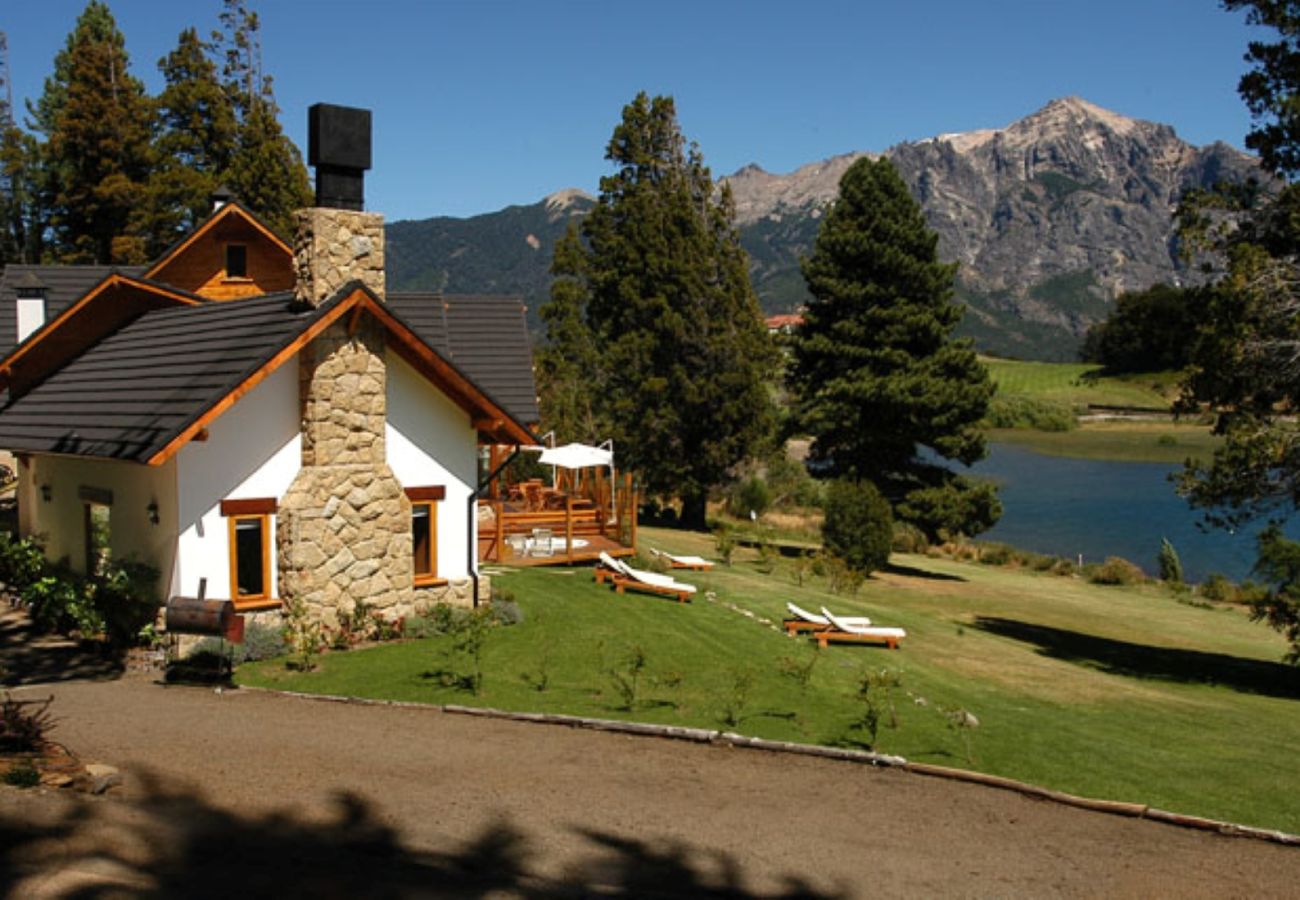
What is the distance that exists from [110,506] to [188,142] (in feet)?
133

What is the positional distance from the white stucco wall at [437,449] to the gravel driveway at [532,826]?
218 inches

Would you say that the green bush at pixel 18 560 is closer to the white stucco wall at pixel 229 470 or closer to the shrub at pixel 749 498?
the white stucco wall at pixel 229 470

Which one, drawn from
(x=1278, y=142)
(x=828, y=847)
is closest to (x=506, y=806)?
(x=828, y=847)

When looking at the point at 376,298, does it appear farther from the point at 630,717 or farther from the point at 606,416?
the point at 606,416

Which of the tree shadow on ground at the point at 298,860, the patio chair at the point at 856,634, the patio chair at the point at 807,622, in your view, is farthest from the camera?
the patio chair at the point at 807,622

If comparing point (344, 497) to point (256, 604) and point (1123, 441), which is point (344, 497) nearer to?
point (256, 604)

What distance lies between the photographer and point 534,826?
328 inches

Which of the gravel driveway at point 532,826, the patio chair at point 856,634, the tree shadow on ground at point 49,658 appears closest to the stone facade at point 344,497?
the tree shadow on ground at point 49,658

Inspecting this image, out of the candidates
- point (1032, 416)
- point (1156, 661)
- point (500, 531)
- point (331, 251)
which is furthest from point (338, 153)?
point (1032, 416)

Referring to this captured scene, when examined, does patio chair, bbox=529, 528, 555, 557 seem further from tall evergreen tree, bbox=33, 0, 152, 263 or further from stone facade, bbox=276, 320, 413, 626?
tall evergreen tree, bbox=33, 0, 152, 263

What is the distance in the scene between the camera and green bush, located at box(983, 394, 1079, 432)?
3895 inches

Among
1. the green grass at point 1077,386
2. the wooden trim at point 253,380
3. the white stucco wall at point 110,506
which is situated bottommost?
the white stucco wall at point 110,506

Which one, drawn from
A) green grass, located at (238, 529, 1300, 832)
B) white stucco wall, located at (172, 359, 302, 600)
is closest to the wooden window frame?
green grass, located at (238, 529, 1300, 832)

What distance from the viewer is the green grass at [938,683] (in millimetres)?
11773
